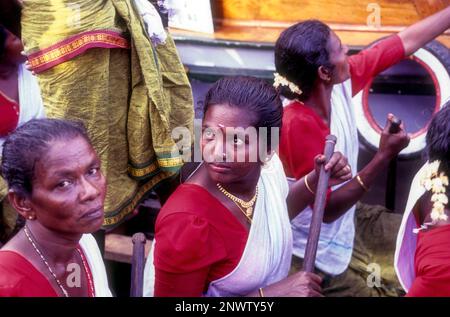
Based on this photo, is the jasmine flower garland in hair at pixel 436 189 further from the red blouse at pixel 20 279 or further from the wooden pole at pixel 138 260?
the red blouse at pixel 20 279

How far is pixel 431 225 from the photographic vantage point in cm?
169

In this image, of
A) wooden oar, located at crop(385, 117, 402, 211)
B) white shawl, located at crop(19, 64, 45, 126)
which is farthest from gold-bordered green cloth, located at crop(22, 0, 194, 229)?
wooden oar, located at crop(385, 117, 402, 211)

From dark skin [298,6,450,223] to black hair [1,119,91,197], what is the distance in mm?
1059

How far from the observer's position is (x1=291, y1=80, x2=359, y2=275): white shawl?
95.3 inches

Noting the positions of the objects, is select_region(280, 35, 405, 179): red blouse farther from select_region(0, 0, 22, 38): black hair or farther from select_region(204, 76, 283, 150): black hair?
select_region(0, 0, 22, 38): black hair

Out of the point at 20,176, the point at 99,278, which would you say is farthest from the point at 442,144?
the point at 20,176

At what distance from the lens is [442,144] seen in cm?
168

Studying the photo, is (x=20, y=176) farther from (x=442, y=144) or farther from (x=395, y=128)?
(x=395, y=128)

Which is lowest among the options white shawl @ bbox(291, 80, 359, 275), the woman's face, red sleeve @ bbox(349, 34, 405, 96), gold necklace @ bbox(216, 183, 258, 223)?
white shawl @ bbox(291, 80, 359, 275)

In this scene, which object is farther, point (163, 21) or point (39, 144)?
point (163, 21)

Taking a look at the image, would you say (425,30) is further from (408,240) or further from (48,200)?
(48,200)

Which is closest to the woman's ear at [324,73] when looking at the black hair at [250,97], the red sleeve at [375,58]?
the red sleeve at [375,58]

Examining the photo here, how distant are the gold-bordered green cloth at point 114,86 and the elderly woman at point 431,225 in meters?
0.80

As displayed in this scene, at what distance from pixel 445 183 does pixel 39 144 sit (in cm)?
101
